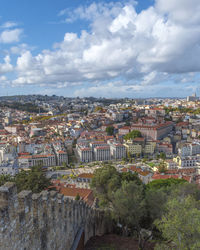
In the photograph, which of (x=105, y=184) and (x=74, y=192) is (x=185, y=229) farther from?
(x=74, y=192)

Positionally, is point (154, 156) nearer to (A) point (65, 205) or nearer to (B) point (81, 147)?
(B) point (81, 147)

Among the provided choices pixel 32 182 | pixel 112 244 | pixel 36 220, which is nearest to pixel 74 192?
pixel 32 182

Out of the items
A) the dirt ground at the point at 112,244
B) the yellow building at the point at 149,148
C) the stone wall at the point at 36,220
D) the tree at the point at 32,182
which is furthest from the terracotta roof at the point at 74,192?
the yellow building at the point at 149,148

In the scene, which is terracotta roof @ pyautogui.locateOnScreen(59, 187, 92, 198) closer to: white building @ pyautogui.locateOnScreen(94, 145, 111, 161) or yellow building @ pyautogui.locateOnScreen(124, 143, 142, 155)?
white building @ pyautogui.locateOnScreen(94, 145, 111, 161)

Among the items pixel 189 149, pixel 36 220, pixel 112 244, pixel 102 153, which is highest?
pixel 36 220

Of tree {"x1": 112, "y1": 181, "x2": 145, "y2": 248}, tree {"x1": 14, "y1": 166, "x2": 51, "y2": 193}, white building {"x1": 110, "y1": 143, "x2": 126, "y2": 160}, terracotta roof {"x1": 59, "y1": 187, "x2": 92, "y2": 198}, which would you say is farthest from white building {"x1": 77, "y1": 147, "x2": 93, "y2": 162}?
tree {"x1": 112, "y1": 181, "x2": 145, "y2": 248}

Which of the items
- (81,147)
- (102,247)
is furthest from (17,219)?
(81,147)
